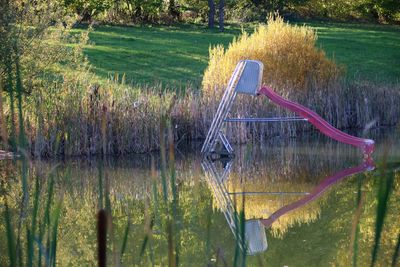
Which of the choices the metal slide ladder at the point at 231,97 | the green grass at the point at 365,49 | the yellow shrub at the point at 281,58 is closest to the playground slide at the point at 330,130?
the metal slide ladder at the point at 231,97

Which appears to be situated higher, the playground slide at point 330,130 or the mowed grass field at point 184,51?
the playground slide at point 330,130

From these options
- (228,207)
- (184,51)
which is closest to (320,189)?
(228,207)

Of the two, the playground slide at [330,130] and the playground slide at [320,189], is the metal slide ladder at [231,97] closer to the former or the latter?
the playground slide at [330,130]

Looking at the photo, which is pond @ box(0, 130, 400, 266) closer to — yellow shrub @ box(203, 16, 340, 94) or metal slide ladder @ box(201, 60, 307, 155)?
metal slide ladder @ box(201, 60, 307, 155)

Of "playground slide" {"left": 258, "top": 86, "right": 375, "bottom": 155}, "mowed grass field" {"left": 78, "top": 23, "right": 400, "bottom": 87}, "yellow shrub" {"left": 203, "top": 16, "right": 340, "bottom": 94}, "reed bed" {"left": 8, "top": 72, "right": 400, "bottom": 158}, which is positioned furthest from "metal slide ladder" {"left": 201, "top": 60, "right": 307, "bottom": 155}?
"mowed grass field" {"left": 78, "top": 23, "right": 400, "bottom": 87}

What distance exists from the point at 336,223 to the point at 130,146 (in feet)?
18.4

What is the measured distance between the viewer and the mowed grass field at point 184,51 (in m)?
22.2

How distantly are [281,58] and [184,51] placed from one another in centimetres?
923

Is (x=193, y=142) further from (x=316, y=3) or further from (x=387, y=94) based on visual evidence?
(x=316, y=3)

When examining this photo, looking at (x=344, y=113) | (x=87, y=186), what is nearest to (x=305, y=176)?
(x=87, y=186)

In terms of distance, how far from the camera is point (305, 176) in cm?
1141

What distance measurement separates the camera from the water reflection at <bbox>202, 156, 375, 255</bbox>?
778 centimetres

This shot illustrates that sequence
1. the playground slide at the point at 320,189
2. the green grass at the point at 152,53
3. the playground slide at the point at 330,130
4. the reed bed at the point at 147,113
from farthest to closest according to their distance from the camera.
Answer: the green grass at the point at 152,53
the reed bed at the point at 147,113
the playground slide at the point at 330,130
the playground slide at the point at 320,189

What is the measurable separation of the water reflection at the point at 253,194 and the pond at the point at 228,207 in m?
0.01
